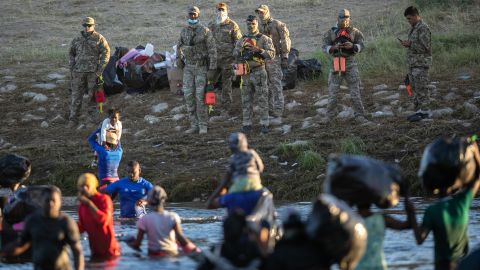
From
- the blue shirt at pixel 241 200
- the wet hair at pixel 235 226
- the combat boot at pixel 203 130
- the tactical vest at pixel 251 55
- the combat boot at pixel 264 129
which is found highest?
the wet hair at pixel 235 226

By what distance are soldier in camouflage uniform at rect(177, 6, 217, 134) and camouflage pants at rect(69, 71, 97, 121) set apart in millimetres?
2127

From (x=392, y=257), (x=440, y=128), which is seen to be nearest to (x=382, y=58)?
(x=440, y=128)

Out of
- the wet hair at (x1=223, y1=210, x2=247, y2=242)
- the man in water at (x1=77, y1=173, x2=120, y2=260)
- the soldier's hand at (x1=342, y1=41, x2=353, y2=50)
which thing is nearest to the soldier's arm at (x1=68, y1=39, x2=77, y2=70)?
the soldier's hand at (x1=342, y1=41, x2=353, y2=50)

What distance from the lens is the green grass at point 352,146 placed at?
17.5 m

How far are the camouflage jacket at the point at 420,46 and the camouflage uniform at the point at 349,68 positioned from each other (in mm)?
792

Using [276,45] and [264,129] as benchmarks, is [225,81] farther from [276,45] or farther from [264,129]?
[264,129]

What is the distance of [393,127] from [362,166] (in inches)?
448

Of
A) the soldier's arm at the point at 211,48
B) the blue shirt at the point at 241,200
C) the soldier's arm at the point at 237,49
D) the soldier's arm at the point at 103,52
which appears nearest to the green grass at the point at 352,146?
the soldier's arm at the point at 237,49

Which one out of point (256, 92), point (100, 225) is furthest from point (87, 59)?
point (100, 225)

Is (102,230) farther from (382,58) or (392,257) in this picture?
(382,58)

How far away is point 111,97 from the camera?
75.9 feet

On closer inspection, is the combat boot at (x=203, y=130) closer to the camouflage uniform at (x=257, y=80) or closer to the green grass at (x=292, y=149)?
the camouflage uniform at (x=257, y=80)

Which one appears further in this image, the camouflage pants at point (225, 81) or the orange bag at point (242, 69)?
the camouflage pants at point (225, 81)

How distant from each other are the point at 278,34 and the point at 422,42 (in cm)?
255
